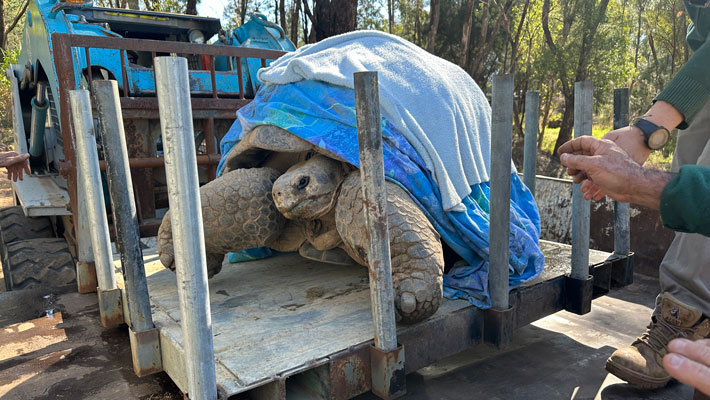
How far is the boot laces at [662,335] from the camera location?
2398 millimetres

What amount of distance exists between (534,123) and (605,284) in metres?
1.07

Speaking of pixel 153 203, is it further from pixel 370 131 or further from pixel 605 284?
pixel 605 284

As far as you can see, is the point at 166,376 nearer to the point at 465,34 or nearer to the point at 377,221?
the point at 377,221

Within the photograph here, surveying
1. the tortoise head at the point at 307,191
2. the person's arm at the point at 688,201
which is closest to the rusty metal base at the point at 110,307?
the tortoise head at the point at 307,191

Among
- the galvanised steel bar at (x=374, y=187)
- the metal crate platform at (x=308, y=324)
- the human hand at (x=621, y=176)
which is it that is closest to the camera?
the human hand at (x=621, y=176)

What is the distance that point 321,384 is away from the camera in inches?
77.3

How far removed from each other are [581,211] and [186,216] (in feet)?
6.87

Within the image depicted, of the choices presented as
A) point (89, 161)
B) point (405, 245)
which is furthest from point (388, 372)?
point (89, 161)

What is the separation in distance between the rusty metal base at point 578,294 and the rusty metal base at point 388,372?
1.28m

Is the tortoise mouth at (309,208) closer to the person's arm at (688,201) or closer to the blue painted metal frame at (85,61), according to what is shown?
the person's arm at (688,201)

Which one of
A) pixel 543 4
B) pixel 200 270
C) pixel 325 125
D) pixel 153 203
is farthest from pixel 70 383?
pixel 543 4

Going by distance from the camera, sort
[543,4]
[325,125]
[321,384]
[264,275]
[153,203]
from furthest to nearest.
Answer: [543,4]
[153,203]
[264,275]
[325,125]
[321,384]

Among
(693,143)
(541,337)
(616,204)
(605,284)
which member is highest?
(693,143)

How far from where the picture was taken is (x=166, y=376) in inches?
92.1
